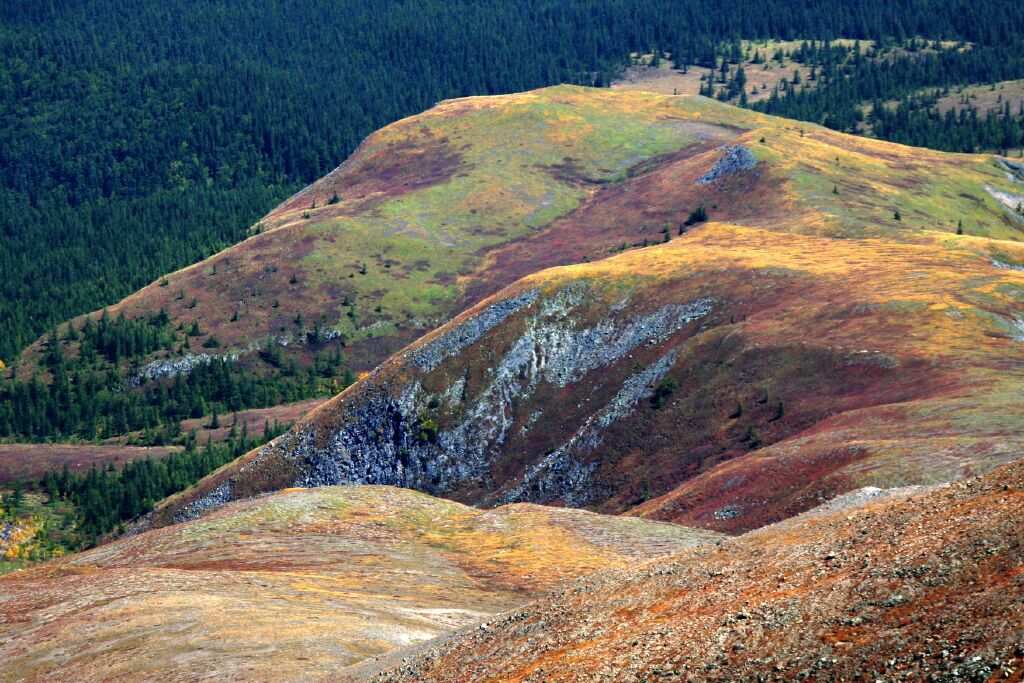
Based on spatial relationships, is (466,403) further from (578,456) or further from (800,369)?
(800,369)

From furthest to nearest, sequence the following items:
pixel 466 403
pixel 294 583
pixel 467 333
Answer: pixel 467 333 < pixel 466 403 < pixel 294 583

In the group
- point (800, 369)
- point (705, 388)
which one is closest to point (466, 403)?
point (705, 388)

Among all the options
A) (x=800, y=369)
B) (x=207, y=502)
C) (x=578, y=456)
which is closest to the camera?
(x=800, y=369)

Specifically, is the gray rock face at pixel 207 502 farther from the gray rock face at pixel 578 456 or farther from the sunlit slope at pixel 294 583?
the sunlit slope at pixel 294 583

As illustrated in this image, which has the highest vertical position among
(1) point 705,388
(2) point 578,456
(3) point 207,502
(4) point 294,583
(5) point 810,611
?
(5) point 810,611

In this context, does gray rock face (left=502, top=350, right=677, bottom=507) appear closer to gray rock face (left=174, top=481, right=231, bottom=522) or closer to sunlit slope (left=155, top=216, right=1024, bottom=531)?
sunlit slope (left=155, top=216, right=1024, bottom=531)

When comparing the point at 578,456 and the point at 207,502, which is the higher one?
the point at 578,456
